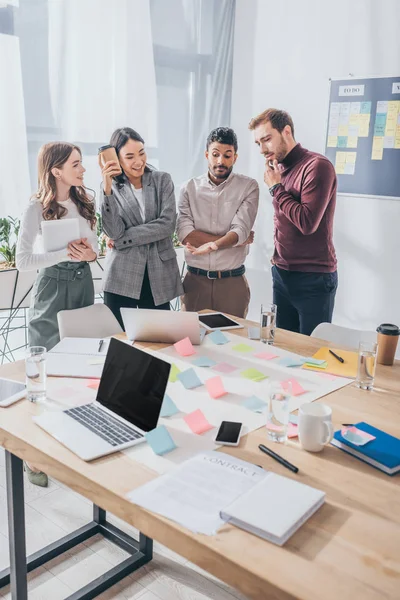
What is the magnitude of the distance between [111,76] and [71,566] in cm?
337

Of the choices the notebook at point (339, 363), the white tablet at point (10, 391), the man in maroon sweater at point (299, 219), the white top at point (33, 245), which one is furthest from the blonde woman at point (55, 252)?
the notebook at point (339, 363)

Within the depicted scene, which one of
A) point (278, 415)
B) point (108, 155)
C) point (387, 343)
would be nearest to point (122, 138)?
point (108, 155)

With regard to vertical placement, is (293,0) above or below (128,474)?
above

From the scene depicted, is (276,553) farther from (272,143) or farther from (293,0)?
(293,0)

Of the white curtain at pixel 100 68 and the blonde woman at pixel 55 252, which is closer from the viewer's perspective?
the blonde woman at pixel 55 252

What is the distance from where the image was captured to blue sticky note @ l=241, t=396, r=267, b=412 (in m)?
1.80

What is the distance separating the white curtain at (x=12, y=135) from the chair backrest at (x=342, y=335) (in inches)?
88.3

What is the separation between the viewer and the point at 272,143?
3.07 m

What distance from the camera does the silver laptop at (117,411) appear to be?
1.56 m

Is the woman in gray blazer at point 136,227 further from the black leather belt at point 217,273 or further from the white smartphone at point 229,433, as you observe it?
the white smartphone at point 229,433

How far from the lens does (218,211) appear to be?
3.12 metres

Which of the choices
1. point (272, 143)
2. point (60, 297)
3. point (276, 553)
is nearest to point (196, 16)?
point (272, 143)

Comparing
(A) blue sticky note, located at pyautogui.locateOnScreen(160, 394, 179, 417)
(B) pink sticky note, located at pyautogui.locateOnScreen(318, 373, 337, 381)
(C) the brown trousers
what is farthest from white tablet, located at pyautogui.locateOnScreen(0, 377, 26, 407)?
(C) the brown trousers

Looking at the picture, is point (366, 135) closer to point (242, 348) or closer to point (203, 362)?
point (242, 348)
